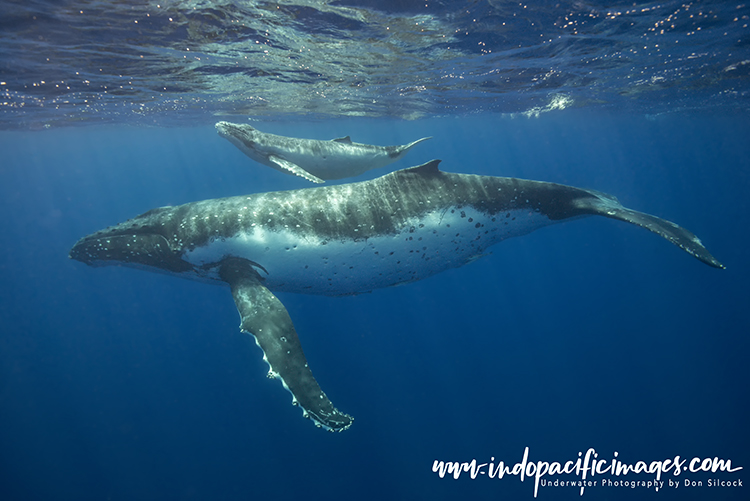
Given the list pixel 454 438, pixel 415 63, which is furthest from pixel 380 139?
pixel 454 438

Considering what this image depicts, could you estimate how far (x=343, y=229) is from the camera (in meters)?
6.53

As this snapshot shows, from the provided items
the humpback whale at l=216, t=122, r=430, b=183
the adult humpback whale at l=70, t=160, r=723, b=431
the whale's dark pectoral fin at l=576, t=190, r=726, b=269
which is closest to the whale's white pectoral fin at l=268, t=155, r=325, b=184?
the humpback whale at l=216, t=122, r=430, b=183

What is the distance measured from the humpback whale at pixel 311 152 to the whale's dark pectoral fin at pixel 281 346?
3964mm

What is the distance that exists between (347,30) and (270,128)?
31.3 m

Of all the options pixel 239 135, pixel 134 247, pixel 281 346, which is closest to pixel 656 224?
pixel 281 346

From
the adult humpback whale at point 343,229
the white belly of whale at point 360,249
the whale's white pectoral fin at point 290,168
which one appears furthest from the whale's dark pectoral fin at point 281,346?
the whale's white pectoral fin at point 290,168

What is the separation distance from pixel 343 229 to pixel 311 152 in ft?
14.2

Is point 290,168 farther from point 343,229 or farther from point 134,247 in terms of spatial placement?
point 134,247

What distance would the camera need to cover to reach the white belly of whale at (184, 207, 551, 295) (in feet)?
21.5

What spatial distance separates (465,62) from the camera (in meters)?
16.5

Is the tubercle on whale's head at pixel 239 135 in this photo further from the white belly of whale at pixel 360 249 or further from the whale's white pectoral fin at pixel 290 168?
the white belly of whale at pixel 360 249

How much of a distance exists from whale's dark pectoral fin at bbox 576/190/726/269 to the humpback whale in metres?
4.37

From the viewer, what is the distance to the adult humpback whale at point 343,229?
6559 mm

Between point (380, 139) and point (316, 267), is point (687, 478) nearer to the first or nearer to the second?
point (316, 267)
